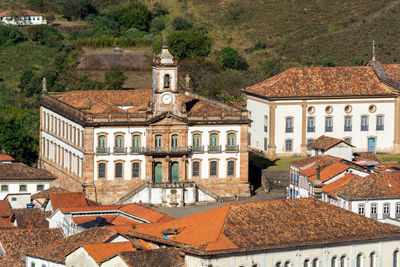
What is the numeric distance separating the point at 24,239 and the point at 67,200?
13.4m

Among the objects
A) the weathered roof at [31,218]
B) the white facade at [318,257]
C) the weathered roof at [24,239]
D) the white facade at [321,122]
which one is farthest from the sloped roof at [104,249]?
the white facade at [321,122]

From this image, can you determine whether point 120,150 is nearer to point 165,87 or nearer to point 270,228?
point 165,87

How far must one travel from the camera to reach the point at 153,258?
67.1 m

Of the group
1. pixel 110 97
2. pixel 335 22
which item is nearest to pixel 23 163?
pixel 110 97

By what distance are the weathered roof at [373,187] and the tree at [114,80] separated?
168 ft

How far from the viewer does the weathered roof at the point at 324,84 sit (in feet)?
390

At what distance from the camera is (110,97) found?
114 m

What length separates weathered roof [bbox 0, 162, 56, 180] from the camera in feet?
357

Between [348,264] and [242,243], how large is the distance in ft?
21.2

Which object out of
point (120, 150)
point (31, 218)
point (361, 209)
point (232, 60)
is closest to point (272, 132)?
point (120, 150)

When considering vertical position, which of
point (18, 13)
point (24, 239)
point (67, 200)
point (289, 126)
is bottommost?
point (24, 239)

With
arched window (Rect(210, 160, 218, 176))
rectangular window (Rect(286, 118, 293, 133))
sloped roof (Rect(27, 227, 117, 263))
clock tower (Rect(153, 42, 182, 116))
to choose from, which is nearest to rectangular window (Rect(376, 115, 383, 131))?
rectangular window (Rect(286, 118, 293, 133))

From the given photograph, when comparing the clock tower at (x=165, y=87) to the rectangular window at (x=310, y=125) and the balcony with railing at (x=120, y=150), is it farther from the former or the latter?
the rectangular window at (x=310, y=125)

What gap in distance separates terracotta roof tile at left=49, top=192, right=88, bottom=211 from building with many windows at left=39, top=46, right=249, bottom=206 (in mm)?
5400
